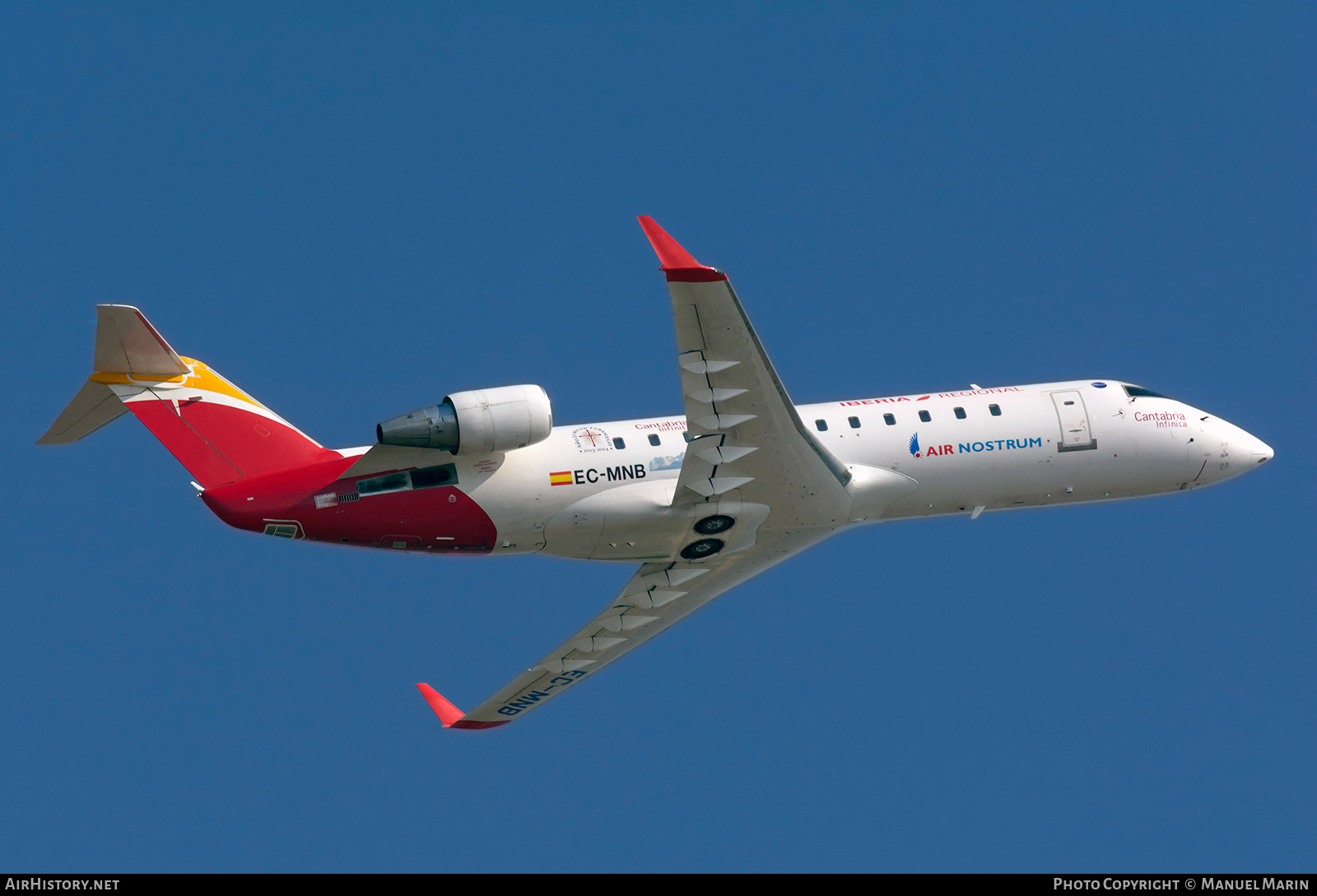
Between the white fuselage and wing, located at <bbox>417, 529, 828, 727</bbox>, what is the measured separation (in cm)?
171

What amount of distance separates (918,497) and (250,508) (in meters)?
13.4

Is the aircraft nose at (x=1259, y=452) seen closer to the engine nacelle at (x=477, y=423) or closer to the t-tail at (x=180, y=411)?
the engine nacelle at (x=477, y=423)

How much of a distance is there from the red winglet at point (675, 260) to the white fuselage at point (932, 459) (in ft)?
16.8

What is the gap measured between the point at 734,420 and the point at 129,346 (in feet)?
37.3

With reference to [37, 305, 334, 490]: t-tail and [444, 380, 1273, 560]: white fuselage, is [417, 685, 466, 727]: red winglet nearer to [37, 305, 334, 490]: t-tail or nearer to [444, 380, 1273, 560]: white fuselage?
[444, 380, 1273, 560]: white fuselage

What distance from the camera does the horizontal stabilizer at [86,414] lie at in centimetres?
2962

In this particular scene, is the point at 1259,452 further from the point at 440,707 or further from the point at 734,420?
the point at 440,707

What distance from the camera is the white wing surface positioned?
27.9 metres

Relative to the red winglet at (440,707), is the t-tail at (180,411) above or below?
above

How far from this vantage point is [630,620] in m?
35.4

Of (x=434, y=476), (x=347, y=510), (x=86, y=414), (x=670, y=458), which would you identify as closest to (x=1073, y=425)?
(x=670, y=458)

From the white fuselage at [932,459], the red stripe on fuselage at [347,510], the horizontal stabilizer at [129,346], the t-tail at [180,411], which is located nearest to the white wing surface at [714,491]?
the white fuselage at [932,459]

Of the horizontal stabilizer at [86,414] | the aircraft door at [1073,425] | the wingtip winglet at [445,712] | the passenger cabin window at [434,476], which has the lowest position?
the wingtip winglet at [445,712]

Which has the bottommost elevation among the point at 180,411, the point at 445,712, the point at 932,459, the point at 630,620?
the point at 445,712
